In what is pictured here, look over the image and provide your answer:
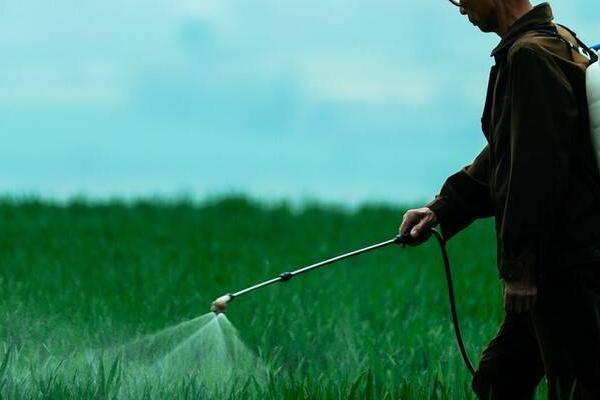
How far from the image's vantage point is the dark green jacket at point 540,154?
3992 millimetres

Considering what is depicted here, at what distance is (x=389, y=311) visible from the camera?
8.17 meters

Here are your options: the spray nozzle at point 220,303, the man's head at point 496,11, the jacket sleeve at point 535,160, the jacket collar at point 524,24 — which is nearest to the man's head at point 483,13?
the man's head at point 496,11

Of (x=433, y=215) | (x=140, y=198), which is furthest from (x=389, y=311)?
(x=140, y=198)

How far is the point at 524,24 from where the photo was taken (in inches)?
165

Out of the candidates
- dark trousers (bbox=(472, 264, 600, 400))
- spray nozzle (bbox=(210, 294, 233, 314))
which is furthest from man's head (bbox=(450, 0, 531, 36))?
spray nozzle (bbox=(210, 294, 233, 314))

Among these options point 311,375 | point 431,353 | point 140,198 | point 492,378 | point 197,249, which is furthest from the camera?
point 140,198

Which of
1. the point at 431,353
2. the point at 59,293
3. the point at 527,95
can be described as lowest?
the point at 431,353

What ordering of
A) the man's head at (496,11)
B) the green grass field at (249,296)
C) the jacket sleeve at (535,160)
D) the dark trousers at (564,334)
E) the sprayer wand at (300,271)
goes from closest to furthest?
the jacket sleeve at (535,160), the dark trousers at (564,334), the man's head at (496,11), the sprayer wand at (300,271), the green grass field at (249,296)

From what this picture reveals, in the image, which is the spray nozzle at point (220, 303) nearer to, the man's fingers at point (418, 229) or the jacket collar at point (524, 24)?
the man's fingers at point (418, 229)

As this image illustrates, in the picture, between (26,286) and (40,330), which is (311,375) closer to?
(40,330)

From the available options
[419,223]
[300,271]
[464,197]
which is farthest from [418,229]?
[300,271]

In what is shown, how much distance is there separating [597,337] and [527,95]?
2.66 ft

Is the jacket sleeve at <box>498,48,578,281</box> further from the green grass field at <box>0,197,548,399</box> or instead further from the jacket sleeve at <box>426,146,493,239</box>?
the green grass field at <box>0,197,548,399</box>

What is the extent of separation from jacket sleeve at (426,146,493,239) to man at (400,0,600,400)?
340mm
